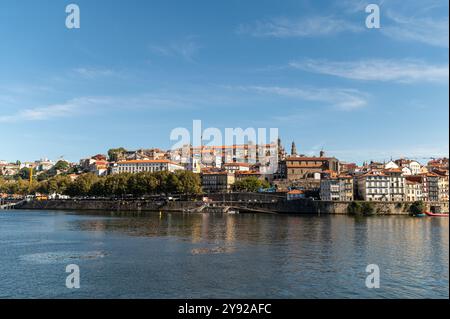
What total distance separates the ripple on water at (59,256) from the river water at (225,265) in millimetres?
62

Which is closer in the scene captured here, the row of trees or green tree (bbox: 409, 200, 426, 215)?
green tree (bbox: 409, 200, 426, 215)

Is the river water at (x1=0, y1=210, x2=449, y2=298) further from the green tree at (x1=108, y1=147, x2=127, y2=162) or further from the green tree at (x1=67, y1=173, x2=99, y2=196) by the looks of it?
the green tree at (x1=108, y1=147, x2=127, y2=162)

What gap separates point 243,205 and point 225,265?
66.4 m

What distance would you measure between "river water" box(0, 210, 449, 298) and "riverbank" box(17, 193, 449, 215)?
126ft

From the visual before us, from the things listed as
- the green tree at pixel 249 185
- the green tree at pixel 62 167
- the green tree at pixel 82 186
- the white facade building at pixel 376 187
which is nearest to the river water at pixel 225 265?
the white facade building at pixel 376 187

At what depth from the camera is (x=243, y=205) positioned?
92062mm

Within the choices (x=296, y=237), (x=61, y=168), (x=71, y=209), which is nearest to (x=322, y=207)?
(x=296, y=237)

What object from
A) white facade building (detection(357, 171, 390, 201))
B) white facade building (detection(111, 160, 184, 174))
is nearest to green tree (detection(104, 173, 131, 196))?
white facade building (detection(111, 160, 184, 174))

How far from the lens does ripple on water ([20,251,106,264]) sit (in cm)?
2762

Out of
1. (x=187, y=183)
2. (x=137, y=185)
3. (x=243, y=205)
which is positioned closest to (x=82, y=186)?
(x=137, y=185)

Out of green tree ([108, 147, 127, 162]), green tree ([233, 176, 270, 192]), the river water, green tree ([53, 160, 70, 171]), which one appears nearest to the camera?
the river water

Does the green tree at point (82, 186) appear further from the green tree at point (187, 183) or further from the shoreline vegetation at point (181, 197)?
the green tree at point (187, 183)

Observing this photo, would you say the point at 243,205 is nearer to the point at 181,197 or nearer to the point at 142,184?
the point at 181,197
